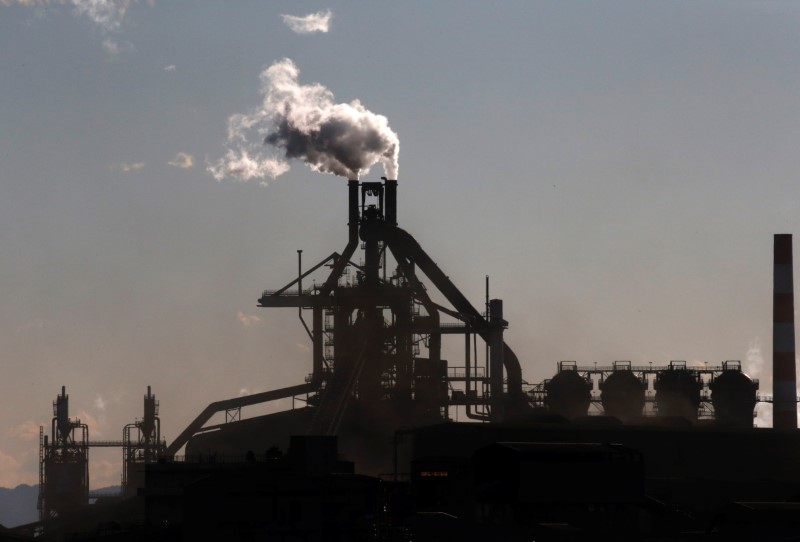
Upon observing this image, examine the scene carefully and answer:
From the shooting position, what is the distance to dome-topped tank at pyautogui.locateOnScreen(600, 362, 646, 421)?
12775cm

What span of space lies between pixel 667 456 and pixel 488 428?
1072 cm

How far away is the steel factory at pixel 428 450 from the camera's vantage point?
76.5 meters

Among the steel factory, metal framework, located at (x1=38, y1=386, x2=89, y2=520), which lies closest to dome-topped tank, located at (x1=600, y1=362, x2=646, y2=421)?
the steel factory

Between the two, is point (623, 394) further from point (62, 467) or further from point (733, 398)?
point (62, 467)

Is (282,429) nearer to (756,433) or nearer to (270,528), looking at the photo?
(756,433)

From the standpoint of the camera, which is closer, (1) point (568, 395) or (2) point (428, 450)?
(2) point (428, 450)

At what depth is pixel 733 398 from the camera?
126312 mm

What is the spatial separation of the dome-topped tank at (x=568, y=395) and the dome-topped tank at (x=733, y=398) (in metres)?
9.01

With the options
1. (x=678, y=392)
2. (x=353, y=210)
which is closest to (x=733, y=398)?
(x=678, y=392)

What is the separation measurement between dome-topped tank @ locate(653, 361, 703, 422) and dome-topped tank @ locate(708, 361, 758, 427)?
1289 millimetres

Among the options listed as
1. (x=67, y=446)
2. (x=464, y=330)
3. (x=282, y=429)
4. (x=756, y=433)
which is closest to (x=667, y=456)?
(x=756, y=433)

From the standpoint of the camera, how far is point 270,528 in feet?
249

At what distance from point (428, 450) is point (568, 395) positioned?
31888 millimetres

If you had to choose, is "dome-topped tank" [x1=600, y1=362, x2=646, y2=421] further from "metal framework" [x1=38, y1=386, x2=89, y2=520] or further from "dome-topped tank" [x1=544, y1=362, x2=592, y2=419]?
"metal framework" [x1=38, y1=386, x2=89, y2=520]
